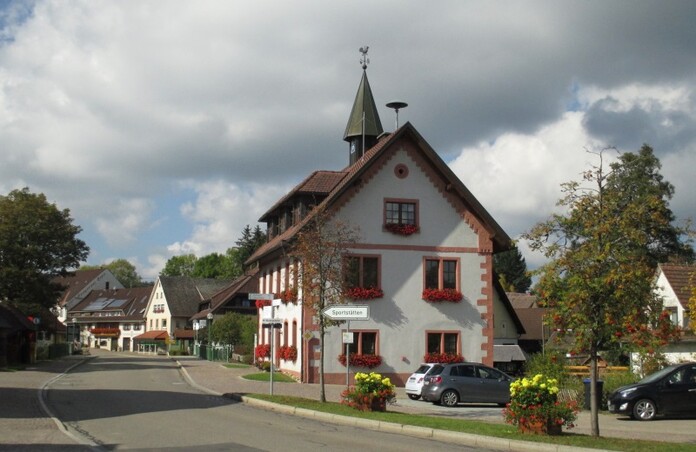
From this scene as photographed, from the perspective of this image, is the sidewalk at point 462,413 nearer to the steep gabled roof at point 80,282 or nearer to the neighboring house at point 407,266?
the neighboring house at point 407,266

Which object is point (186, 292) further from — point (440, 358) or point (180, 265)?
point (440, 358)

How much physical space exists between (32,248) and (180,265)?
10083 cm

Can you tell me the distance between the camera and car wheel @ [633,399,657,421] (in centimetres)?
2202

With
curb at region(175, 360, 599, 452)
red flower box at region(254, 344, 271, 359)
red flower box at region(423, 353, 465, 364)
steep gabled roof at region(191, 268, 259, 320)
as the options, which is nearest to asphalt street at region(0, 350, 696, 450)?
curb at region(175, 360, 599, 452)

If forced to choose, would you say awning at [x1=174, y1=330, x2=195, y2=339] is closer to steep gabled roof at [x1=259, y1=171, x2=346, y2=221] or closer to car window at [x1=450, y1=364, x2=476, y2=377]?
steep gabled roof at [x1=259, y1=171, x2=346, y2=221]

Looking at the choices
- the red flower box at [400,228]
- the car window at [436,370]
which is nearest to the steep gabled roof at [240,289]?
the red flower box at [400,228]

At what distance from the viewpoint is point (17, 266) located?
5234 cm

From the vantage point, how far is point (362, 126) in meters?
44.0

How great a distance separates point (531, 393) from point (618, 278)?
10.0ft

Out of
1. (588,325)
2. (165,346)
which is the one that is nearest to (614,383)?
(588,325)

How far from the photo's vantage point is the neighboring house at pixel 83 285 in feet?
423

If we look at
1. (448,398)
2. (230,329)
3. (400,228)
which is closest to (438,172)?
(400,228)

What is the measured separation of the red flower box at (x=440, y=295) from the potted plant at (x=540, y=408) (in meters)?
19.0

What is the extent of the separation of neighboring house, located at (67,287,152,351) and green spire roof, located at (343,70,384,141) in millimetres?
72657
